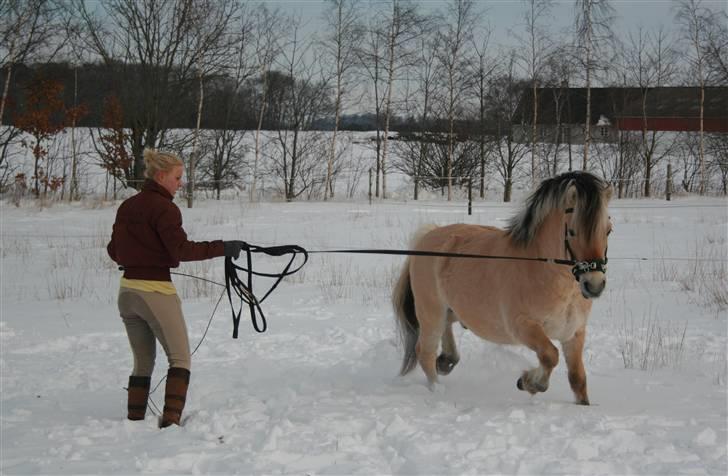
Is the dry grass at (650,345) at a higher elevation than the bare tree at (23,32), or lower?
lower

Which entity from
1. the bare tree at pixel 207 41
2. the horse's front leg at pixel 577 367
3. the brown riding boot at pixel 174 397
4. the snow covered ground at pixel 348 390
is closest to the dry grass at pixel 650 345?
the snow covered ground at pixel 348 390

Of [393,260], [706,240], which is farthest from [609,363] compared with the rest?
[706,240]

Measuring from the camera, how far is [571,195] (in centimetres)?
411

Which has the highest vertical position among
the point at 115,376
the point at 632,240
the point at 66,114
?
the point at 66,114

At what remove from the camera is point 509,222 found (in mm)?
4738

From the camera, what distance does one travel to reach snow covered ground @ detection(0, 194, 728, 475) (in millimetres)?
3412

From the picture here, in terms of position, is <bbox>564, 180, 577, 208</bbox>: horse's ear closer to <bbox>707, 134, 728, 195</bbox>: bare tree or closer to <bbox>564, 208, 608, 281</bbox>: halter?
<bbox>564, 208, 608, 281</bbox>: halter

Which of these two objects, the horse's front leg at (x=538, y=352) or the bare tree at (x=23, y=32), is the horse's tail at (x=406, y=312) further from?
the bare tree at (x=23, y=32)

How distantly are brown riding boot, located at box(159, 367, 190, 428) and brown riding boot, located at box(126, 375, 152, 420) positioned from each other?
0.19 m

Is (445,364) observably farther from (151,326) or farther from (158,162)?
(158,162)

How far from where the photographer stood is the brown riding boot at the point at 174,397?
404cm

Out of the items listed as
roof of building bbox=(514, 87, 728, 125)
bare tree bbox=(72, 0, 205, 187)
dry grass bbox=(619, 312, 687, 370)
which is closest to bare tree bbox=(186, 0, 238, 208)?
bare tree bbox=(72, 0, 205, 187)

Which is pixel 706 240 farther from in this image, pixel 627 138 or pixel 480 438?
pixel 627 138

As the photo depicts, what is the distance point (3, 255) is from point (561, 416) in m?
11.4
